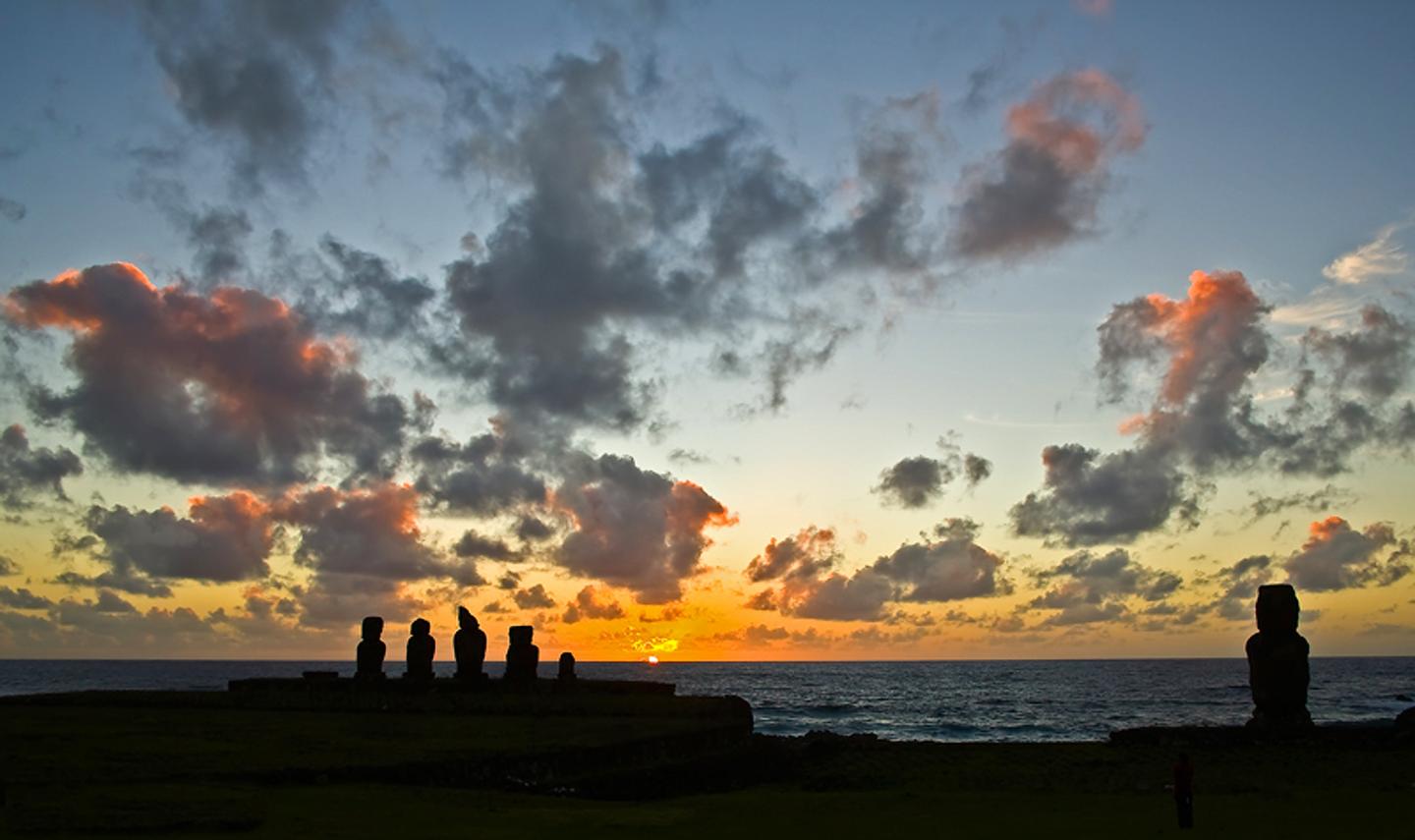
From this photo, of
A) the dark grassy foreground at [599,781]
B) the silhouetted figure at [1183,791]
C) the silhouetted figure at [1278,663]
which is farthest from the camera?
the silhouetted figure at [1278,663]

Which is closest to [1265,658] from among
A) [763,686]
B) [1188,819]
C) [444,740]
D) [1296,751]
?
[1296,751]

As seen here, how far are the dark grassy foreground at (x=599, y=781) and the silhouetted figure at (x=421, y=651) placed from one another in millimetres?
6931

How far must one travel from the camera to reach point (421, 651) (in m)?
38.2

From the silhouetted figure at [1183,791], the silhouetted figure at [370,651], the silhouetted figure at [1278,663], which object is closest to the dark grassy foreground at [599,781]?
the silhouetted figure at [1183,791]

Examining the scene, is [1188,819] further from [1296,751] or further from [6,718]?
[6,718]

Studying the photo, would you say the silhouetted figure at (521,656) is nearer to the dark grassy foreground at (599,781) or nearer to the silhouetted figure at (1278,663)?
the dark grassy foreground at (599,781)

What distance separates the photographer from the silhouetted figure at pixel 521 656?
37.5 metres

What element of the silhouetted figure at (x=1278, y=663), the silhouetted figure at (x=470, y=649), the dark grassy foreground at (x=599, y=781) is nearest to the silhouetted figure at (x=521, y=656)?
the silhouetted figure at (x=470, y=649)

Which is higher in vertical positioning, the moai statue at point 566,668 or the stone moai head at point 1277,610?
the stone moai head at point 1277,610

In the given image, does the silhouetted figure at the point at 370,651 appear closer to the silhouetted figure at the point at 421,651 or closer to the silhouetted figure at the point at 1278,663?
the silhouetted figure at the point at 421,651

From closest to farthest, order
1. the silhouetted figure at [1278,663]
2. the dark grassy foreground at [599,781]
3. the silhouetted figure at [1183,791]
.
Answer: the dark grassy foreground at [599,781], the silhouetted figure at [1183,791], the silhouetted figure at [1278,663]

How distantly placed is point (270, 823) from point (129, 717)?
51.2 feet

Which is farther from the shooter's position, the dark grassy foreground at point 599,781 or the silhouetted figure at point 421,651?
the silhouetted figure at point 421,651

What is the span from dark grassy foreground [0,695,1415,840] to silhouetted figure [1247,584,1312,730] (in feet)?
7.39
